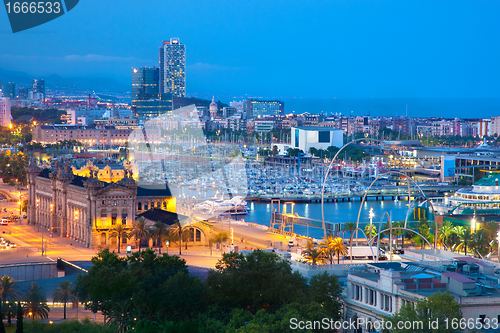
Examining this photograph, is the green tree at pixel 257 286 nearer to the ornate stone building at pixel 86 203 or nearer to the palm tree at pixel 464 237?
the palm tree at pixel 464 237

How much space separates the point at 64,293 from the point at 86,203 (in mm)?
18565

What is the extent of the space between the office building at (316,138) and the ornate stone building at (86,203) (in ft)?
335

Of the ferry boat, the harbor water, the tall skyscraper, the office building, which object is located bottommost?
the harbor water

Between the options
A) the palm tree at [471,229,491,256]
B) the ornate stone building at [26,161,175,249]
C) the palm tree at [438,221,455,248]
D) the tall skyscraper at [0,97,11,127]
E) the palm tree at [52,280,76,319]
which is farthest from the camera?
the tall skyscraper at [0,97,11,127]

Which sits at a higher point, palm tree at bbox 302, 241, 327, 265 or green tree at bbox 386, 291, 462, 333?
green tree at bbox 386, 291, 462, 333

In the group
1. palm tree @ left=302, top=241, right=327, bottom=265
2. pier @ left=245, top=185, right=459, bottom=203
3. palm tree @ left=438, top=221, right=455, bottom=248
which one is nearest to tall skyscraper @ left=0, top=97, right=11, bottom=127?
pier @ left=245, top=185, right=459, bottom=203

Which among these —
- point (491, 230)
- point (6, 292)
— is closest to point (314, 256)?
point (6, 292)

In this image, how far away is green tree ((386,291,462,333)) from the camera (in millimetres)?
23413

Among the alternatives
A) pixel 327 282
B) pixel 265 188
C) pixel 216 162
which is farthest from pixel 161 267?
pixel 216 162

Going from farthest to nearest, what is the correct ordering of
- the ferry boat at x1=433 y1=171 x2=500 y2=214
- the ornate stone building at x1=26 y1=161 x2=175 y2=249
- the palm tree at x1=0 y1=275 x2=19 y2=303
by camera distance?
the ferry boat at x1=433 y1=171 x2=500 y2=214 → the ornate stone building at x1=26 y1=161 x2=175 y2=249 → the palm tree at x1=0 y1=275 x2=19 y2=303

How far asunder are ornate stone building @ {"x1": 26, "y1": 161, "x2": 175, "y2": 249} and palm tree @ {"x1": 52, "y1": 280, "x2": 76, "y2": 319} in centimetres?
1522

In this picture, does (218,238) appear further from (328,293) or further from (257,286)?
(328,293)

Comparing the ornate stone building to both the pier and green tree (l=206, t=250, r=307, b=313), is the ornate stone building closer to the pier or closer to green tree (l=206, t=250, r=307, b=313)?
green tree (l=206, t=250, r=307, b=313)

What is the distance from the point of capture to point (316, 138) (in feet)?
533
